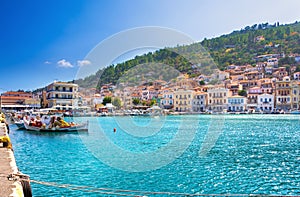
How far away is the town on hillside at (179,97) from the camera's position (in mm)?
59062

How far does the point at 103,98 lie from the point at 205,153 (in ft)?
194

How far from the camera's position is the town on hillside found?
194 feet

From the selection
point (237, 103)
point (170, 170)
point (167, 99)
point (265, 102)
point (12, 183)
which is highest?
point (167, 99)

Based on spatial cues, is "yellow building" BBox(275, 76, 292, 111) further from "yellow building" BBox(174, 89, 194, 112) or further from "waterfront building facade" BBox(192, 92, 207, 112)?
"yellow building" BBox(174, 89, 194, 112)

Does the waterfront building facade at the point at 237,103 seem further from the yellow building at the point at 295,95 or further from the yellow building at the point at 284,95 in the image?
the yellow building at the point at 295,95

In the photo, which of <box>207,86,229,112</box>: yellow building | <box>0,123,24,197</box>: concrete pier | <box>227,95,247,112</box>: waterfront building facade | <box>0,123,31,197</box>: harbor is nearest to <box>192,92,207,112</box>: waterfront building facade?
<box>207,86,229,112</box>: yellow building

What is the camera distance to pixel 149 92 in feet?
253

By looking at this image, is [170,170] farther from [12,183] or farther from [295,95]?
[295,95]

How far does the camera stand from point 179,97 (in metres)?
69.4

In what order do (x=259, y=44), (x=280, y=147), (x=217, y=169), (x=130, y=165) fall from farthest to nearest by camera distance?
(x=259, y=44) < (x=280, y=147) < (x=130, y=165) < (x=217, y=169)

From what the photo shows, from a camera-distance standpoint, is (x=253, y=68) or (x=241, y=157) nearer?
(x=241, y=157)

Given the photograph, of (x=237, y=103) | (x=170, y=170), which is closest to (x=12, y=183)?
(x=170, y=170)

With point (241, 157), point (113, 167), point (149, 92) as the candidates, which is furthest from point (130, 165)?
point (149, 92)

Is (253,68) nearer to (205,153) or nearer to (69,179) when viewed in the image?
(205,153)
